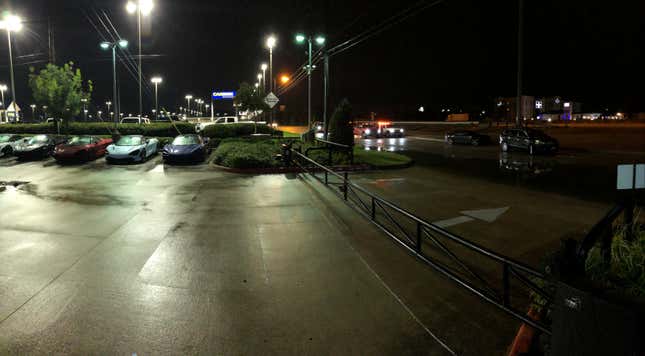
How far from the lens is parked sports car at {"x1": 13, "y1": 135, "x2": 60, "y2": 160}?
80.9 ft

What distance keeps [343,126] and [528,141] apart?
1263 cm

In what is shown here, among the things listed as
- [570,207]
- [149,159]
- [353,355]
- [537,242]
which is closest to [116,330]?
[353,355]

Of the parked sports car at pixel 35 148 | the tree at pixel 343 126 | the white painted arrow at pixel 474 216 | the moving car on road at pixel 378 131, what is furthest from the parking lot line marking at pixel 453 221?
the moving car on road at pixel 378 131

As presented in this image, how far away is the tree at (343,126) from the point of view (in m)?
23.2

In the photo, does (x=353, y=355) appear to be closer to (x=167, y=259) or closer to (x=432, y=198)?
(x=167, y=259)

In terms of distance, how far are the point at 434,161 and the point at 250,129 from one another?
15104 mm

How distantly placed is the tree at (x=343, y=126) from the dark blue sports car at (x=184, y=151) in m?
6.37

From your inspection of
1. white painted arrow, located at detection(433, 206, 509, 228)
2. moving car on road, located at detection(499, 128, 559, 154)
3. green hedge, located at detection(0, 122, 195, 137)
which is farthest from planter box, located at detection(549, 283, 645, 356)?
green hedge, located at detection(0, 122, 195, 137)

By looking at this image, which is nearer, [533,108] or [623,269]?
[623,269]

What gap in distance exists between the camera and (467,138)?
3909 cm

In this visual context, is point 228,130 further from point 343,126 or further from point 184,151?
point 343,126

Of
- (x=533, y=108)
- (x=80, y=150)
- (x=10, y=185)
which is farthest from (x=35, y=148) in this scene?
(x=533, y=108)

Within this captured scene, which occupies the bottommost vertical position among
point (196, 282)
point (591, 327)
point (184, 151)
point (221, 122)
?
point (196, 282)

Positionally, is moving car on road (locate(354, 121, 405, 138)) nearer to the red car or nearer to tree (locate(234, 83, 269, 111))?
tree (locate(234, 83, 269, 111))
